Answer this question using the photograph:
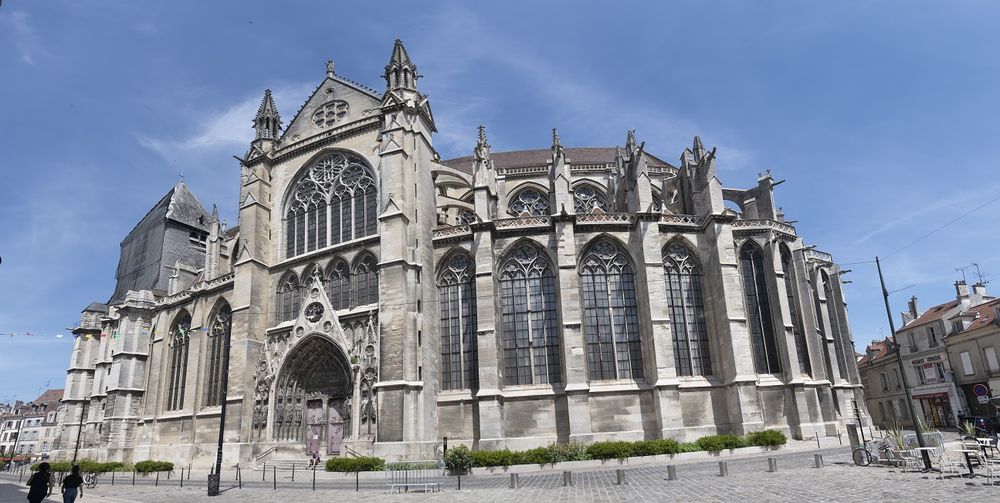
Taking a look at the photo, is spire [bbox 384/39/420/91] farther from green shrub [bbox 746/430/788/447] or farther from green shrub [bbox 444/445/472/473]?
green shrub [bbox 746/430/788/447]

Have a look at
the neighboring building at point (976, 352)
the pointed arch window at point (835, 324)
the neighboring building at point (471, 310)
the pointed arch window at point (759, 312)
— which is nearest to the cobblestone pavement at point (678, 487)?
the neighboring building at point (471, 310)

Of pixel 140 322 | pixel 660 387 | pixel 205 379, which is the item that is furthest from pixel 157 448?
pixel 660 387

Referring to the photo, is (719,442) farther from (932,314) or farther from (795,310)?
(932,314)

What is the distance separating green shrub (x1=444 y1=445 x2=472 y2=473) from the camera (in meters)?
18.5

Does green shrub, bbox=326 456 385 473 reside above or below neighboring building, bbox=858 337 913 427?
below

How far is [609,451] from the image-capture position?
19.3 m

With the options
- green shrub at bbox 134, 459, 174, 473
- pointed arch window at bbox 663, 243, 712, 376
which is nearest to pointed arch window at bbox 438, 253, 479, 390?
pointed arch window at bbox 663, 243, 712, 376

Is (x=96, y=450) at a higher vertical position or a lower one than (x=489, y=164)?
lower

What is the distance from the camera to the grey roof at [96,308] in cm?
4316

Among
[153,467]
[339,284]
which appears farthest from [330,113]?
[153,467]

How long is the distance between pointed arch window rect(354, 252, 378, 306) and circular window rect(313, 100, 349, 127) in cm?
817

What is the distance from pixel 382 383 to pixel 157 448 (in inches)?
654

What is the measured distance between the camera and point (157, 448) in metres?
30.5

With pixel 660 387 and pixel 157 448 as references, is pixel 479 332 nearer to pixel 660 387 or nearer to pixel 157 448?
pixel 660 387
